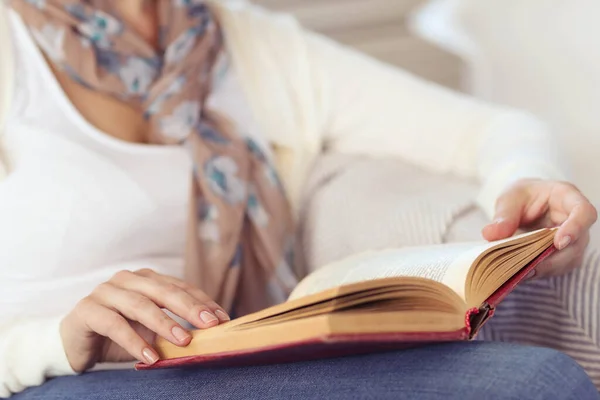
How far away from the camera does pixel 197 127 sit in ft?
3.05

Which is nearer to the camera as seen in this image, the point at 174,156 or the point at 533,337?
the point at 533,337

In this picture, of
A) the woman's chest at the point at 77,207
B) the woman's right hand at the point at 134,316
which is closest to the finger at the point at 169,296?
the woman's right hand at the point at 134,316

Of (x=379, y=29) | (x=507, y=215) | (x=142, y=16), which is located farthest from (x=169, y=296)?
(x=379, y=29)

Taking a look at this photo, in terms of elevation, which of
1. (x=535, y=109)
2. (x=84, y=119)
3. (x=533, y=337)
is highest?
(x=84, y=119)

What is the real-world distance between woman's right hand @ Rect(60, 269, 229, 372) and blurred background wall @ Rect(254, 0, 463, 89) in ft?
4.36

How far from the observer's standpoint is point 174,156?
0.89 metres

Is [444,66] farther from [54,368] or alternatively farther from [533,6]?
[54,368]

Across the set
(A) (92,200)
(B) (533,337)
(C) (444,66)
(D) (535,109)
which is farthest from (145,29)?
(C) (444,66)

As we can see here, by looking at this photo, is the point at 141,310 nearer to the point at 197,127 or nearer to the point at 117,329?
the point at 117,329

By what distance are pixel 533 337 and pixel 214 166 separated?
1.38 ft

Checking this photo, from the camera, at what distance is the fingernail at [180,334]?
1.73 ft

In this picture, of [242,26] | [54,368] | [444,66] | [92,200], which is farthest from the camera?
[444,66]

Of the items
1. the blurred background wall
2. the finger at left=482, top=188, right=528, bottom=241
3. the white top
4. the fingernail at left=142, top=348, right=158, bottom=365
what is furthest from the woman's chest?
the blurred background wall

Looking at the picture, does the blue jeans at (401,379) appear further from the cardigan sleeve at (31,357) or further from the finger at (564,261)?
the finger at (564,261)
